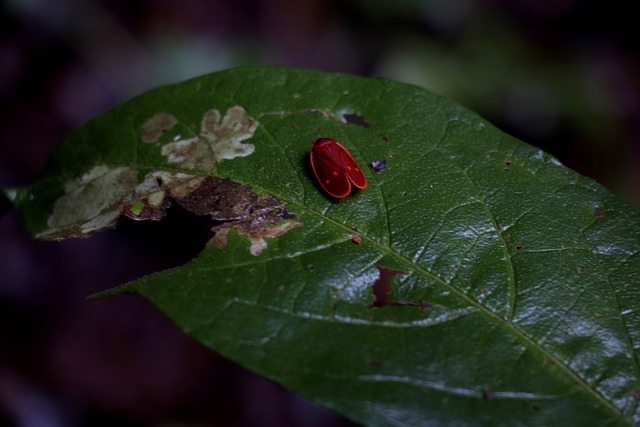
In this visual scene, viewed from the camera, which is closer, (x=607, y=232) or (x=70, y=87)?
(x=607, y=232)

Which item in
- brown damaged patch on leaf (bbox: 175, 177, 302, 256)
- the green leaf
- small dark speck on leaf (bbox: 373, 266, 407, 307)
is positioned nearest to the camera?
the green leaf

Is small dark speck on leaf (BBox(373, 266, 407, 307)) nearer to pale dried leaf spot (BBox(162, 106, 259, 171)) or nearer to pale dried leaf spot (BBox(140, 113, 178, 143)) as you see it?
pale dried leaf spot (BBox(162, 106, 259, 171))

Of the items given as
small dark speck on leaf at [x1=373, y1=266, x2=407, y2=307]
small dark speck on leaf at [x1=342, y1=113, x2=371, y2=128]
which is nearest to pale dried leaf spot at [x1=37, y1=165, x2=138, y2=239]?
small dark speck on leaf at [x1=342, y1=113, x2=371, y2=128]

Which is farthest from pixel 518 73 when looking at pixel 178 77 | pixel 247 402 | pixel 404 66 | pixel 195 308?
pixel 195 308

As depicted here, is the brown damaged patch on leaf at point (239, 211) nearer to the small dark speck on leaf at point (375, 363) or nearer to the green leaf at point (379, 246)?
the green leaf at point (379, 246)

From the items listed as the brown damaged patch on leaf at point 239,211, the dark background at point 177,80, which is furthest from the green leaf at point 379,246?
the dark background at point 177,80

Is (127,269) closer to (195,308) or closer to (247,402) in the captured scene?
(247,402)

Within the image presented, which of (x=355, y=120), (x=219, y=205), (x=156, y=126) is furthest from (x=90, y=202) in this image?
(x=355, y=120)

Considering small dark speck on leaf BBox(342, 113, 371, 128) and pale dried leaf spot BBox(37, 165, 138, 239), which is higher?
small dark speck on leaf BBox(342, 113, 371, 128)

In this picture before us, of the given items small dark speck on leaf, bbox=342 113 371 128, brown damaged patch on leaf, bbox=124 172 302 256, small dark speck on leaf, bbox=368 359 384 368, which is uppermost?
small dark speck on leaf, bbox=342 113 371 128
